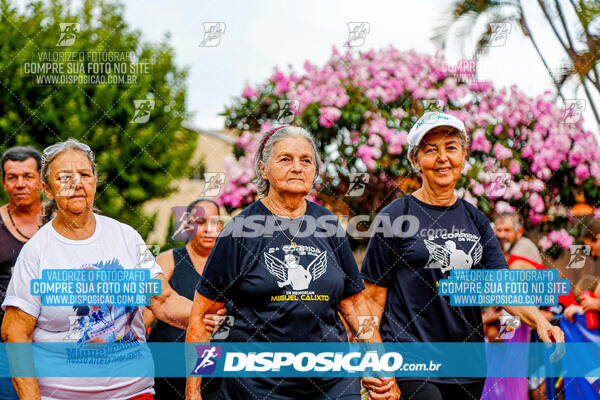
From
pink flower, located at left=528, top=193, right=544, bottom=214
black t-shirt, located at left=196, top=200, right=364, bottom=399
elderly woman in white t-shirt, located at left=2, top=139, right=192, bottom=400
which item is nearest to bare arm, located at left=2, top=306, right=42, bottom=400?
elderly woman in white t-shirt, located at left=2, top=139, right=192, bottom=400

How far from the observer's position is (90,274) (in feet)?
10.1

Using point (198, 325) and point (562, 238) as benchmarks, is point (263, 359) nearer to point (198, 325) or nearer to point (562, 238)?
point (198, 325)

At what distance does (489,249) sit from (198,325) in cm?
158

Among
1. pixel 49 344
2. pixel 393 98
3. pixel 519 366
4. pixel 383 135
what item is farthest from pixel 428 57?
pixel 49 344

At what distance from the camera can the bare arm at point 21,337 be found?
9.30 ft

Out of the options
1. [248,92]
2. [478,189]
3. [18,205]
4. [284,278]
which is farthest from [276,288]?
[248,92]

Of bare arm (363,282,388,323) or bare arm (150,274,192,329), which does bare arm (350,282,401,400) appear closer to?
bare arm (363,282,388,323)

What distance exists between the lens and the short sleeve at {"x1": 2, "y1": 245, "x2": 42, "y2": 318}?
9.34ft

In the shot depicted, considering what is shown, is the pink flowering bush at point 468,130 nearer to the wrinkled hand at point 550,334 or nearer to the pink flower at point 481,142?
the pink flower at point 481,142

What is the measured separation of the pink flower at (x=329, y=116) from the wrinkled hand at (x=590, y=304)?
2.66m

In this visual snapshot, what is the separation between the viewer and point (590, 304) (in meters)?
4.87

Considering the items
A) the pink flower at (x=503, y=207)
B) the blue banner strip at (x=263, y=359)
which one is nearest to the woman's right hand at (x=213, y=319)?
the blue banner strip at (x=263, y=359)

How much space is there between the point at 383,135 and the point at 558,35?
2.03 metres

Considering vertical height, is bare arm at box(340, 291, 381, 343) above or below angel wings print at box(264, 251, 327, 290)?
below
